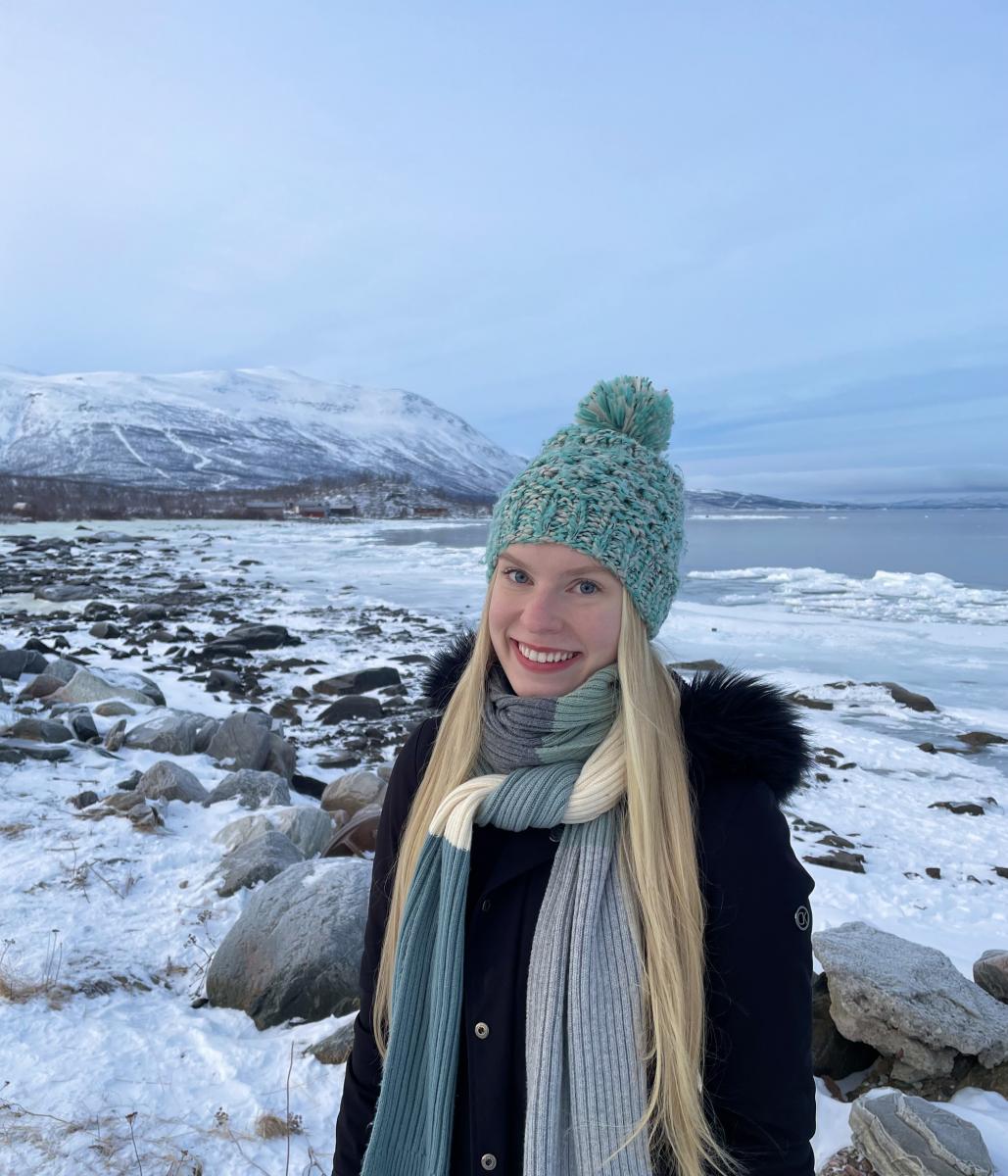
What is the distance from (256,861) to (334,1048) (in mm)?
1572

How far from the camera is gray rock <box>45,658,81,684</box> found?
8.51m

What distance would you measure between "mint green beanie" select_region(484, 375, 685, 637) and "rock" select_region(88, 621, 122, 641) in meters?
12.8

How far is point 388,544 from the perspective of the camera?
39.7 metres

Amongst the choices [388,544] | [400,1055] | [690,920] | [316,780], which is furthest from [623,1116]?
[388,544]

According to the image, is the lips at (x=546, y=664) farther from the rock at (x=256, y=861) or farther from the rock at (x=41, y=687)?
the rock at (x=41, y=687)

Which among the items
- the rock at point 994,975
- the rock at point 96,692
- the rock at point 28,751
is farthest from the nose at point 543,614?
the rock at point 96,692

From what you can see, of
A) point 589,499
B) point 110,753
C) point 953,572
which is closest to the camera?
A: point 589,499

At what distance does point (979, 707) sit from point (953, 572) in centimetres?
→ 2052

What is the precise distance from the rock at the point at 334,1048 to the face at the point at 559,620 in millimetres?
2163

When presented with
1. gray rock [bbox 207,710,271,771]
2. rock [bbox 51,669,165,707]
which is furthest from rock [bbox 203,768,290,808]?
rock [bbox 51,669,165,707]

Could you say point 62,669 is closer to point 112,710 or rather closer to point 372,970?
point 112,710

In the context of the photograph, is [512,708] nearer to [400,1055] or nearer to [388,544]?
[400,1055]

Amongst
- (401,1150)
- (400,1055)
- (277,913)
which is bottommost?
(277,913)

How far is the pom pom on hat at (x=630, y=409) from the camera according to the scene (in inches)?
70.1
